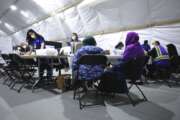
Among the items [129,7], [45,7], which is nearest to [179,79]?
[129,7]

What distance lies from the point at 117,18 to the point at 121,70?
4.56m

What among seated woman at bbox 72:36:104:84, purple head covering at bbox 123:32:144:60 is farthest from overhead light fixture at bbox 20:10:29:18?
purple head covering at bbox 123:32:144:60

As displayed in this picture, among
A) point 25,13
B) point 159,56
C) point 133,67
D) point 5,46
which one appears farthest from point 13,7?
point 133,67

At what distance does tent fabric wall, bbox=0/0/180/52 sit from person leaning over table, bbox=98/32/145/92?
3.00m

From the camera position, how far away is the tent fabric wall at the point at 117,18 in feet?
19.0

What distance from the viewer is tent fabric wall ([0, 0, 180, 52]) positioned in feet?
19.0

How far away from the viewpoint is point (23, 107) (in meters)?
2.88

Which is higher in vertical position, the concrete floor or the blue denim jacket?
the blue denim jacket

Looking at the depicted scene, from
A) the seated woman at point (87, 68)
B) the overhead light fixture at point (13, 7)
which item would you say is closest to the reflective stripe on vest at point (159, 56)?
the seated woman at point (87, 68)

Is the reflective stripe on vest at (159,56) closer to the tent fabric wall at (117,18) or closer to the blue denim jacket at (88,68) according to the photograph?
the tent fabric wall at (117,18)

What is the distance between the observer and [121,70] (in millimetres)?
3090

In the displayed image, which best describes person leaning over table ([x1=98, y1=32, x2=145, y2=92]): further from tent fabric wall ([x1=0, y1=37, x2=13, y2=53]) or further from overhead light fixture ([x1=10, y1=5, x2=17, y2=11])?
overhead light fixture ([x1=10, y1=5, x2=17, y2=11])

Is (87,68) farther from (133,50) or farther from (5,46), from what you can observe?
(5,46)

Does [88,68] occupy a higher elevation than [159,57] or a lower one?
lower
